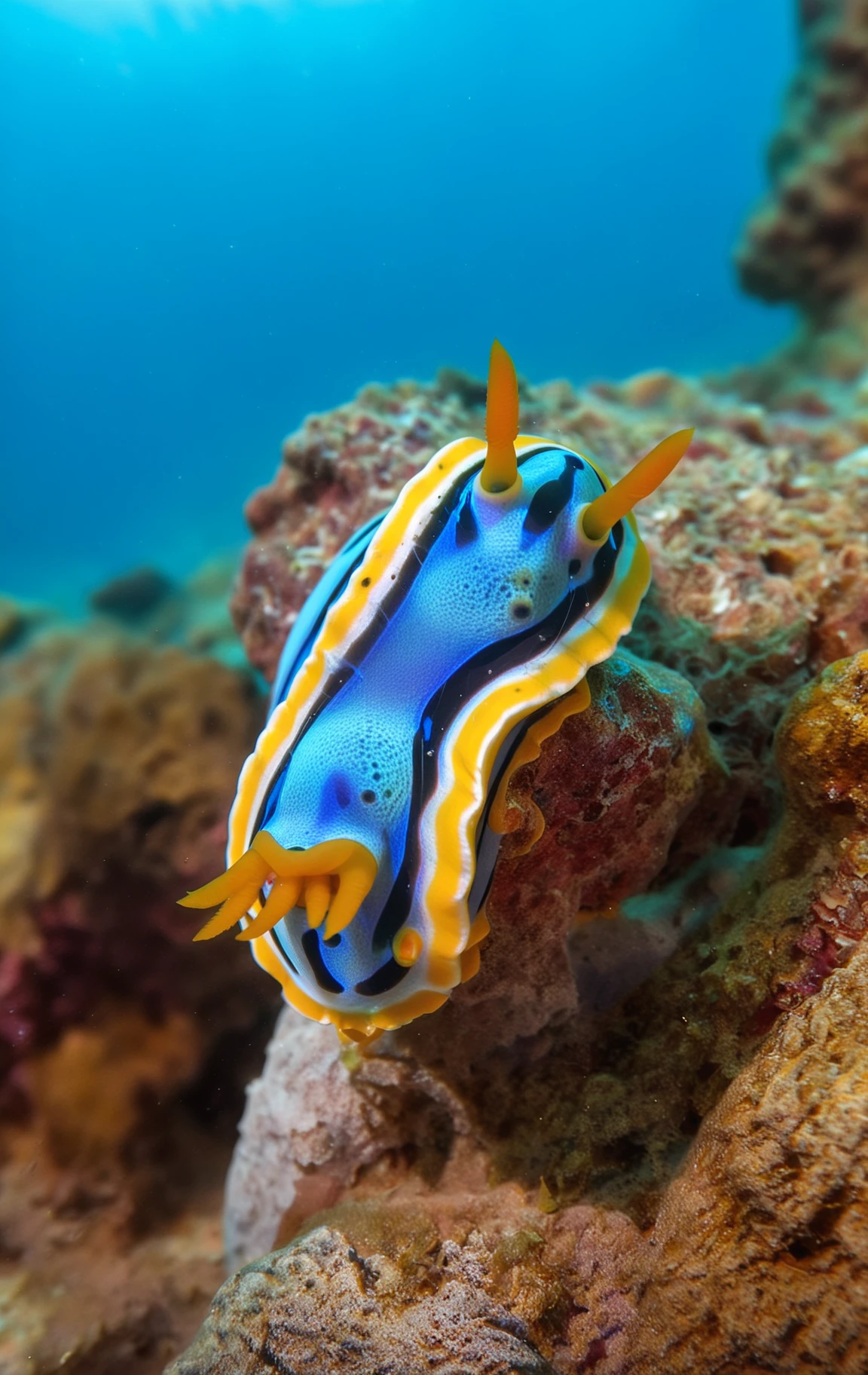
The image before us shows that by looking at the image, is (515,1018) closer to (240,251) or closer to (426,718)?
(426,718)

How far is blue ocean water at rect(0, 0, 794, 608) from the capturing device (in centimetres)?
4616

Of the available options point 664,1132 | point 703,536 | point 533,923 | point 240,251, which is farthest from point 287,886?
point 240,251

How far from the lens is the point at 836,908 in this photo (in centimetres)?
215

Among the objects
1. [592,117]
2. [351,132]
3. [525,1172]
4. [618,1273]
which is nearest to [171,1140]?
[525,1172]

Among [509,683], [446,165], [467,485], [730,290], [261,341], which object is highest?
[446,165]

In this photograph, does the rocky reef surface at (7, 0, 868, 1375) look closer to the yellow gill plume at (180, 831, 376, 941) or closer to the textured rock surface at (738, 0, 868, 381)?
the yellow gill plume at (180, 831, 376, 941)

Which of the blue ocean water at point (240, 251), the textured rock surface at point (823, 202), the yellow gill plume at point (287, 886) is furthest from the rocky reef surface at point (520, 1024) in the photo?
the blue ocean water at point (240, 251)

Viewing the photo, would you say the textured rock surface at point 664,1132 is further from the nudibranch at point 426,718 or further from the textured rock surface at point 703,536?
the textured rock surface at point 703,536

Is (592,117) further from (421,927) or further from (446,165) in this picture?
(421,927)

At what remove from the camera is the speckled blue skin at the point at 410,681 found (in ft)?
6.68

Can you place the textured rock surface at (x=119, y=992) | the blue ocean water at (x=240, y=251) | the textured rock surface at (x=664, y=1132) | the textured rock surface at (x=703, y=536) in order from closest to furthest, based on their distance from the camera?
the textured rock surface at (x=664, y=1132)
the textured rock surface at (x=703, y=536)
the textured rock surface at (x=119, y=992)
the blue ocean water at (x=240, y=251)

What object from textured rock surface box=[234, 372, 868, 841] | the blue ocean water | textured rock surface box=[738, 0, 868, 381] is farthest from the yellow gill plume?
the blue ocean water

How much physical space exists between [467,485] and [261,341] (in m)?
64.7

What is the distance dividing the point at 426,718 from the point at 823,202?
10.8m
